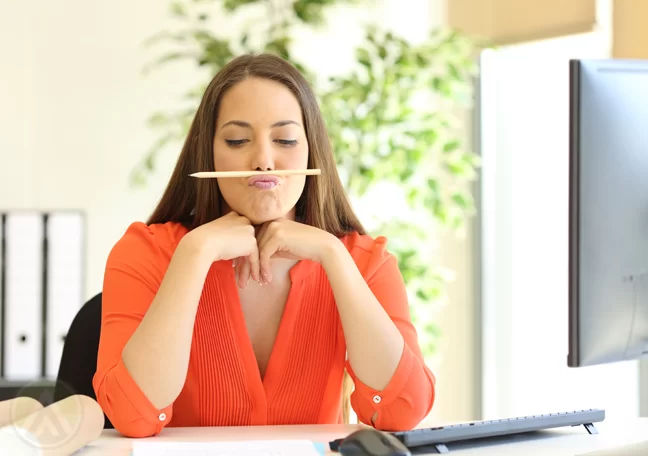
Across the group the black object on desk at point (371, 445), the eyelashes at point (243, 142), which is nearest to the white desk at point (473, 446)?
the black object on desk at point (371, 445)

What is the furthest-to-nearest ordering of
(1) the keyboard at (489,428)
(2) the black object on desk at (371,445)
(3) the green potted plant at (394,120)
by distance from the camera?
(3) the green potted plant at (394,120) → (1) the keyboard at (489,428) → (2) the black object on desk at (371,445)

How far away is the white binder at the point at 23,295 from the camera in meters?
2.85

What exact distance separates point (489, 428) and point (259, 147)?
1.91 ft

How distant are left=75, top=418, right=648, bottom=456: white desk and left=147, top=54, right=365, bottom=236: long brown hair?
0.41 m

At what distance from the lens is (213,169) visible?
1.51 metres

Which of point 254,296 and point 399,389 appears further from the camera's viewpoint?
point 254,296

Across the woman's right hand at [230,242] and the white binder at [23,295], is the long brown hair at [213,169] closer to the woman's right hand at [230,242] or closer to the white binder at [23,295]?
the woman's right hand at [230,242]

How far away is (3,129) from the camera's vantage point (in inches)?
119

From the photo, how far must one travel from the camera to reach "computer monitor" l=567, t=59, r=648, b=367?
1066 millimetres

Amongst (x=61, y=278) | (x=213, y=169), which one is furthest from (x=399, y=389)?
(x=61, y=278)

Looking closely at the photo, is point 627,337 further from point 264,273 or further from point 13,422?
point 13,422

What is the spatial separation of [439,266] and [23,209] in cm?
160

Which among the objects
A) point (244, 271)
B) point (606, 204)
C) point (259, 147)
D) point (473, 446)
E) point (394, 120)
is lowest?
point (473, 446)

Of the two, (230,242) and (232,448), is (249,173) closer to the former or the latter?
(230,242)
